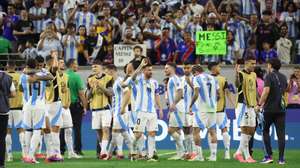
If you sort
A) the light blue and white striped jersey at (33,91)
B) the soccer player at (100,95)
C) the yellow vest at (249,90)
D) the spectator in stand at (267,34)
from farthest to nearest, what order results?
the spectator in stand at (267,34)
the soccer player at (100,95)
the yellow vest at (249,90)
the light blue and white striped jersey at (33,91)

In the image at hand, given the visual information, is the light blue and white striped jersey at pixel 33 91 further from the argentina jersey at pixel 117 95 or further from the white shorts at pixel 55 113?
the argentina jersey at pixel 117 95

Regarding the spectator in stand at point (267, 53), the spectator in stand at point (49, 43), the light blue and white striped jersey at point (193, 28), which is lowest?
the spectator in stand at point (267, 53)

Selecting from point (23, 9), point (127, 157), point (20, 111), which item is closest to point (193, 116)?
point (127, 157)

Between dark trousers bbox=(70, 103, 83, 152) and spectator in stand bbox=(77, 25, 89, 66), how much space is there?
626 centimetres

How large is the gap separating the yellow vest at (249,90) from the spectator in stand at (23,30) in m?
11.5

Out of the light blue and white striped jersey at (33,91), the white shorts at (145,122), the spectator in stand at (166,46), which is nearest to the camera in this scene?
the light blue and white striped jersey at (33,91)

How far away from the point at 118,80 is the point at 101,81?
776mm

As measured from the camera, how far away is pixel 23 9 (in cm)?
3403

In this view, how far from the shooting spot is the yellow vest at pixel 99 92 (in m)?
24.5

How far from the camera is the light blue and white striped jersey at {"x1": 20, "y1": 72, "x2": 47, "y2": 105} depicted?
74.7ft

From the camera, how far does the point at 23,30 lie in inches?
1302

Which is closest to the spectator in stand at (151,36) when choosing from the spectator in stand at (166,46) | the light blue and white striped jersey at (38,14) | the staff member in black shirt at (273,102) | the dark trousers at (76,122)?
the spectator in stand at (166,46)

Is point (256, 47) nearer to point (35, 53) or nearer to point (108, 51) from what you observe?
point (108, 51)

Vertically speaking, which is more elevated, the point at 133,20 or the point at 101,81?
the point at 133,20
